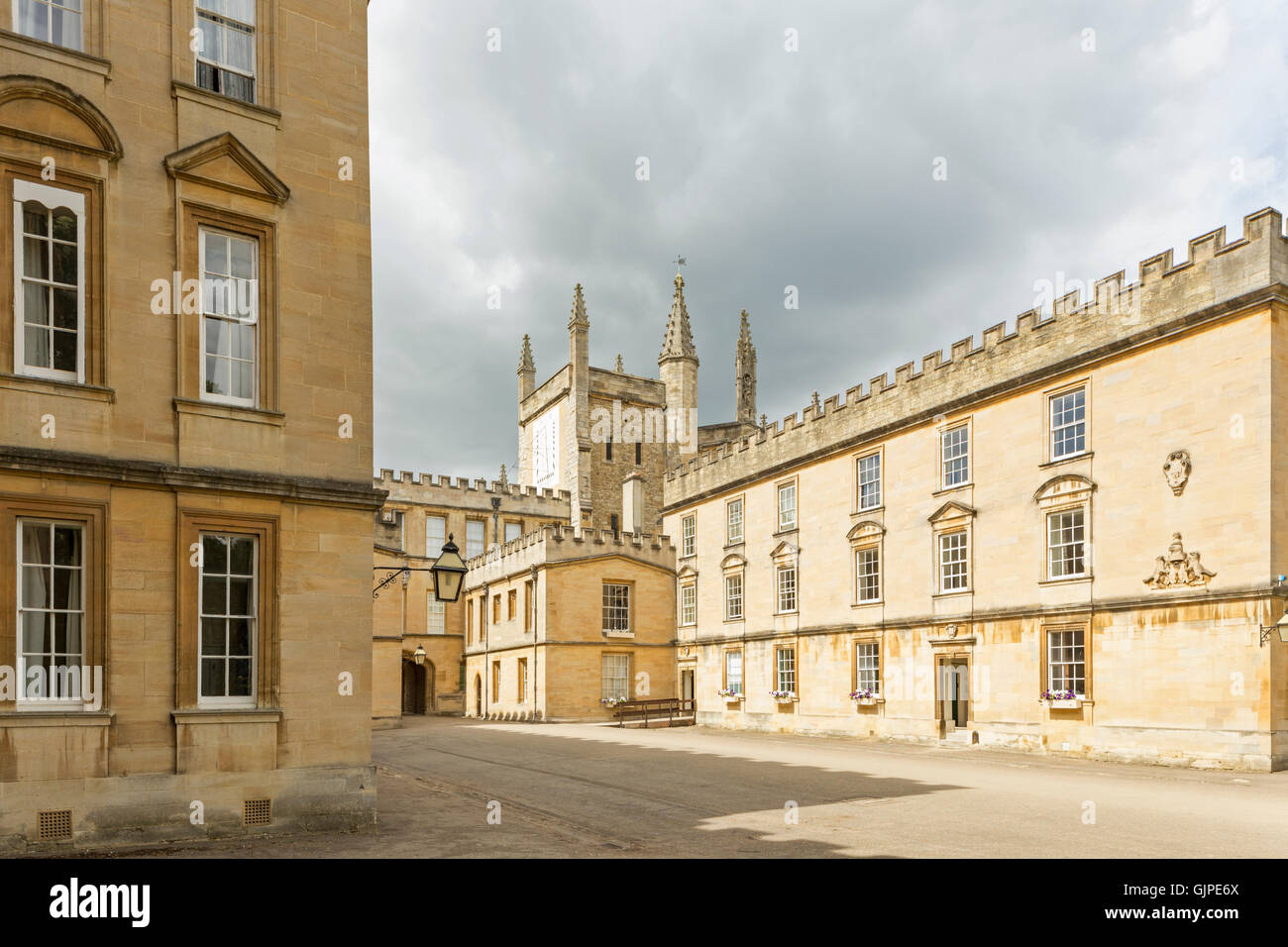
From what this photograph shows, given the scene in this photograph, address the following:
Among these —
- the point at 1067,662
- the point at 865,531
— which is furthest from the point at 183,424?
the point at 865,531

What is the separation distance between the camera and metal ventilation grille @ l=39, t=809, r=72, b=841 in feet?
32.3

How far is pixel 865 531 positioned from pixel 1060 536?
7.40 metres

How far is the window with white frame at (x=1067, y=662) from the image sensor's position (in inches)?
930

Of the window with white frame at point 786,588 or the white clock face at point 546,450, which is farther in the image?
the white clock face at point 546,450

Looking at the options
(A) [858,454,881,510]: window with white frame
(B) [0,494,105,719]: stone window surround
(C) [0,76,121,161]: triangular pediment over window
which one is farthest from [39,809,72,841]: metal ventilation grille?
(A) [858,454,881,510]: window with white frame

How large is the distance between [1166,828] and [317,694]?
10.1m

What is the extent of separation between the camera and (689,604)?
4141 cm

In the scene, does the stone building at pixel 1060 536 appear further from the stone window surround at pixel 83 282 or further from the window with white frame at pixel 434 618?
the window with white frame at pixel 434 618

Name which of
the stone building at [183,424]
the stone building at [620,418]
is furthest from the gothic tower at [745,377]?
the stone building at [183,424]

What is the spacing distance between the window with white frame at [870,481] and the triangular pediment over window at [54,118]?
2431cm

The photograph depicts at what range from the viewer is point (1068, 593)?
78.7 feet

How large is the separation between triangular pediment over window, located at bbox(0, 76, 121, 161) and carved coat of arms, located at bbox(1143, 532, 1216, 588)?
20.7m

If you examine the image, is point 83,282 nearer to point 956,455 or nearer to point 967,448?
point 967,448
